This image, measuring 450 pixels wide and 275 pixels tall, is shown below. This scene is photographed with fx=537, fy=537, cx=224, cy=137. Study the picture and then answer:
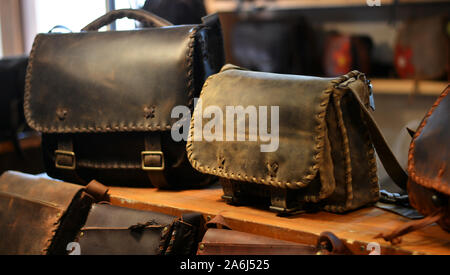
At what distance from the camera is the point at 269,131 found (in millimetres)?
905

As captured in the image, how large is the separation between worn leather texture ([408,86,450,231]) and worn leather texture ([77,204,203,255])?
38cm

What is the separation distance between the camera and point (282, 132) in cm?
90

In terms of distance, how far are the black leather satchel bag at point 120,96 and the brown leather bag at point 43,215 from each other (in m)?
0.08

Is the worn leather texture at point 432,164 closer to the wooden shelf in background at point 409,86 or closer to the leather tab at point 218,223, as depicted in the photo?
the leather tab at point 218,223

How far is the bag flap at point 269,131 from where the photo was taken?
86 centimetres

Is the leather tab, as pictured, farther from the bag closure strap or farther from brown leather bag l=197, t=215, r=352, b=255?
the bag closure strap

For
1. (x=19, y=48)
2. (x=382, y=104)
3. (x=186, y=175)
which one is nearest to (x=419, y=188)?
(x=186, y=175)

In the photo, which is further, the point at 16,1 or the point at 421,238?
the point at 16,1

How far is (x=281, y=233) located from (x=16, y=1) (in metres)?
3.22

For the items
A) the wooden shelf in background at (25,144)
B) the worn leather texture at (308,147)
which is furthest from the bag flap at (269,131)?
the wooden shelf in background at (25,144)

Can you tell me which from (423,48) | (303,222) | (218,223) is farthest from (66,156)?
(423,48)

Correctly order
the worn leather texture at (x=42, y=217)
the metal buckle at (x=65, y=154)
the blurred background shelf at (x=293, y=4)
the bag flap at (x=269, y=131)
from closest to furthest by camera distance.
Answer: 1. the bag flap at (x=269, y=131)
2. the worn leather texture at (x=42, y=217)
3. the metal buckle at (x=65, y=154)
4. the blurred background shelf at (x=293, y=4)
